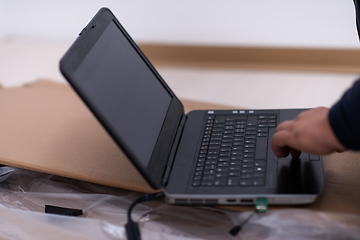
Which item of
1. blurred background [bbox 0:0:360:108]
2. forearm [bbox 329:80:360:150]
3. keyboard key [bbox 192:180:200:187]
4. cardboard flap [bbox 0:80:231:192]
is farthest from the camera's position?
blurred background [bbox 0:0:360:108]

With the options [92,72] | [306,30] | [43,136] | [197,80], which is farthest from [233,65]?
[92,72]

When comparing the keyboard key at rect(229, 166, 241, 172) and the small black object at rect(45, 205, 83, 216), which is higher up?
the keyboard key at rect(229, 166, 241, 172)

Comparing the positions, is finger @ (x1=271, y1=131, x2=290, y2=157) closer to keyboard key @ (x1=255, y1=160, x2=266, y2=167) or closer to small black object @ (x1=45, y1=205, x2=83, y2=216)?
keyboard key @ (x1=255, y1=160, x2=266, y2=167)

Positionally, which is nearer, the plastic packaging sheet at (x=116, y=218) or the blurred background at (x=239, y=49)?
the plastic packaging sheet at (x=116, y=218)

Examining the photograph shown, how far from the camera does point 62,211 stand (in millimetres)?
644

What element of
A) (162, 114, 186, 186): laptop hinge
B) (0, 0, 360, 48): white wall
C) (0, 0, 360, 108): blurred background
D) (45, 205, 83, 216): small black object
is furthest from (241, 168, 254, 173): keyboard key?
(0, 0, 360, 48): white wall

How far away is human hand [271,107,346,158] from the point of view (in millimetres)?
486

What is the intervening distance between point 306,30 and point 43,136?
1.21m

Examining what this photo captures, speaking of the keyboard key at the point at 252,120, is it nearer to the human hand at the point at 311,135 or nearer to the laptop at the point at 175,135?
the laptop at the point at 175,135

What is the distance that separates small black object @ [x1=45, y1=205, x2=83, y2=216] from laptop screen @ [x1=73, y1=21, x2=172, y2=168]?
180mm

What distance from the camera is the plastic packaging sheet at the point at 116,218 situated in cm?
53

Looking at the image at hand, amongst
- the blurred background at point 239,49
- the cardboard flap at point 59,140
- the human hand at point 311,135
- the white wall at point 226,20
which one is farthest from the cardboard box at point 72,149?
the white wall at point 226,20

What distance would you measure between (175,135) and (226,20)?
1.11 metres

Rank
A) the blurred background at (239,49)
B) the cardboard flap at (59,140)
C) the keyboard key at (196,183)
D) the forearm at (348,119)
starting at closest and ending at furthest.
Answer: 1. the forearm at (348,119)
2. the keyboard key at (196,183)
3. the cardboard flap at (59,140)
4. the blurred background at (239,49)
